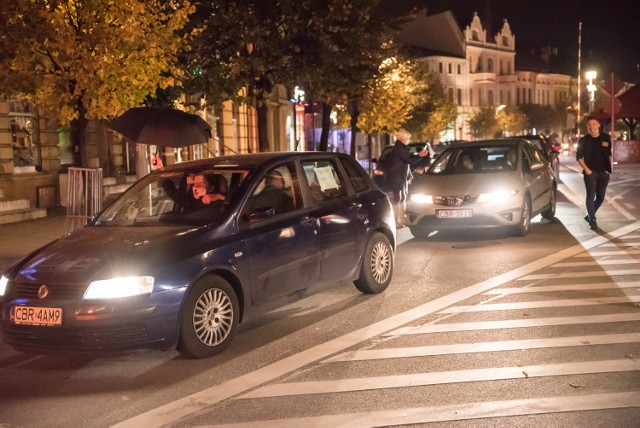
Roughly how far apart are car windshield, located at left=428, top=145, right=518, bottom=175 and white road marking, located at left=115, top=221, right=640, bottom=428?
415cm

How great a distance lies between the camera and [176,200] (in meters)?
7.86

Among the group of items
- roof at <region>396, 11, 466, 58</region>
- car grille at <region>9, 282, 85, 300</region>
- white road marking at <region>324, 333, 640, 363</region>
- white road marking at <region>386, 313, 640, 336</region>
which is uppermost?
roof at <region>396, 11, 466, 58</region>

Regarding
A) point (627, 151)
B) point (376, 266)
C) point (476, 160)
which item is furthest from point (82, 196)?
point (627, 151)

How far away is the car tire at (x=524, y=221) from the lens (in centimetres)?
1395

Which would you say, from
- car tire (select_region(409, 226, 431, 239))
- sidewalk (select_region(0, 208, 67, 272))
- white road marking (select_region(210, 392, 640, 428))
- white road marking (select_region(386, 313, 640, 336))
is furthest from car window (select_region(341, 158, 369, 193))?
sidewalk (select_region(0, 208, 67, 272))

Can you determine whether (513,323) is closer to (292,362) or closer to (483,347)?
(483,347)

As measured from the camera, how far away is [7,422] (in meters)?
5.33

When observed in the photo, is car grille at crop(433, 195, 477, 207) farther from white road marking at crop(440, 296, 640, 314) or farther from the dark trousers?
white road marking at crop(440, 296, 640, 314)

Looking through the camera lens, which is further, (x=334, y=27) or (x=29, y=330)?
(x=334, y=27)

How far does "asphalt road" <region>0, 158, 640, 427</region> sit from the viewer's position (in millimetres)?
5289

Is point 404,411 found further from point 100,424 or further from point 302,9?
point 302,9

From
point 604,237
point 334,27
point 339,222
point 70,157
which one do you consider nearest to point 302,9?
point 334,27

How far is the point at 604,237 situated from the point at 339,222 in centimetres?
695

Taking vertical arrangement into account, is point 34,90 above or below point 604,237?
above
